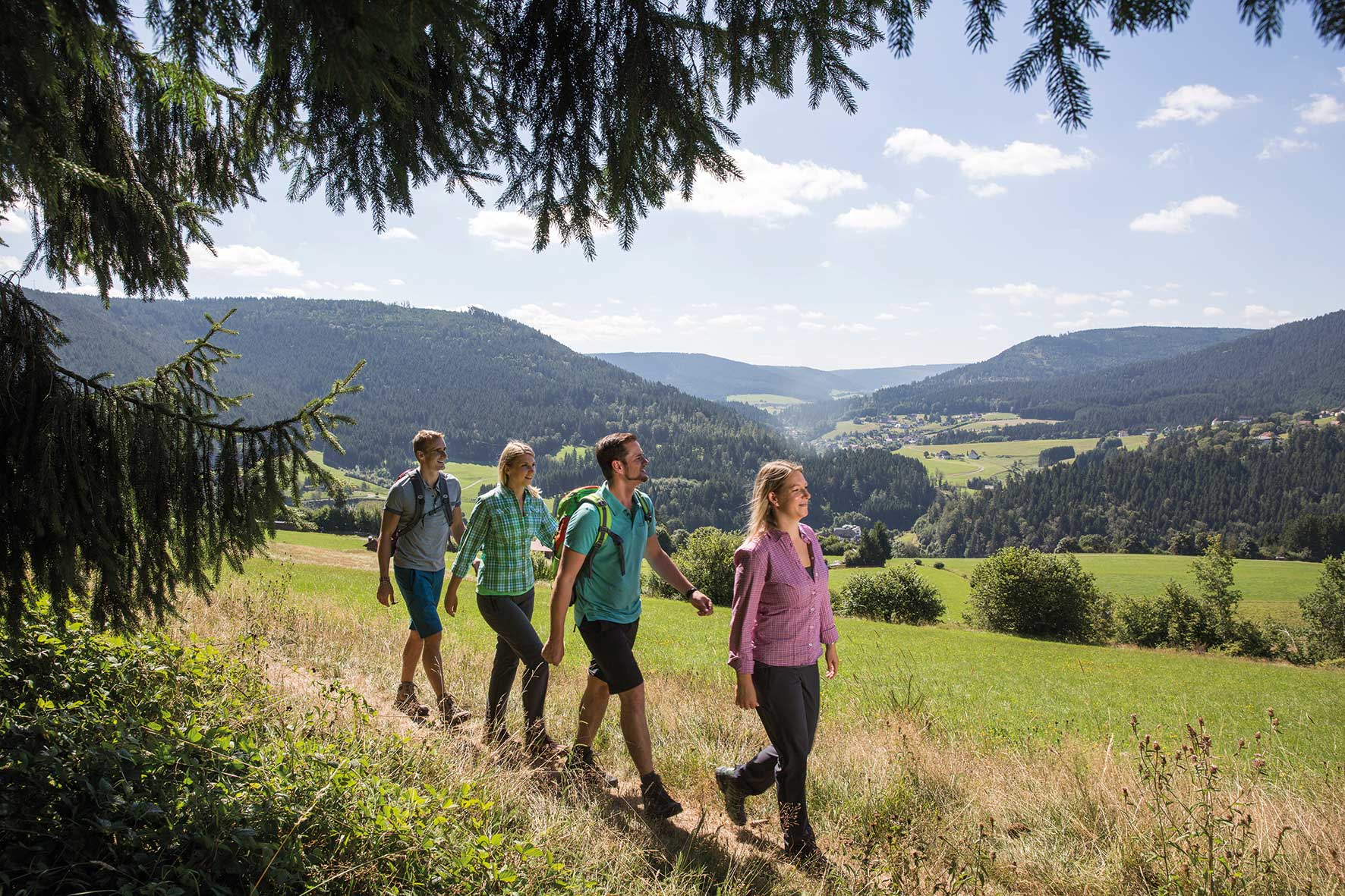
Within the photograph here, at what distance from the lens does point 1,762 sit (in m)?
2.56

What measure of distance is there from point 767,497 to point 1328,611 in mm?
62119

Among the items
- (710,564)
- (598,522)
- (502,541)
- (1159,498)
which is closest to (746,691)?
(598,522)

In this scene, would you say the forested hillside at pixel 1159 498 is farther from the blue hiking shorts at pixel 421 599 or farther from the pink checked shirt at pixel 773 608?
the pink checked shirt at pixel 773 608

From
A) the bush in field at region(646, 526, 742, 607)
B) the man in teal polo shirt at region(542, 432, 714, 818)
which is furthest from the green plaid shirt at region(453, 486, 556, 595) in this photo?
the bush in field at region(646, 526, 742, 607)

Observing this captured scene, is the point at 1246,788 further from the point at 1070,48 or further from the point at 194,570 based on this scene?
the point at 194,570

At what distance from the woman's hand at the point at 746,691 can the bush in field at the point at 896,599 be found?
45.2 meters

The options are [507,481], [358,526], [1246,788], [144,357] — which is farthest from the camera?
[144,357]

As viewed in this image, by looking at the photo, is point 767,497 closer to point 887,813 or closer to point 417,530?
point 887,813

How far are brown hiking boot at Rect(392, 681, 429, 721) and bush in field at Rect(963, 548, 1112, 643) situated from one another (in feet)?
147

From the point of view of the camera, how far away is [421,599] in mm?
5668

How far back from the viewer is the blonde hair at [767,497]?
406 cm

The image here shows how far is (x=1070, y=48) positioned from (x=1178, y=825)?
150 inches

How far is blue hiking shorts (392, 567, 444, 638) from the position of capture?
5.61 metres

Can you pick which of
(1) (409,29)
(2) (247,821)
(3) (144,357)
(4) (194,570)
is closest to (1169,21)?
(1) (409,29)
